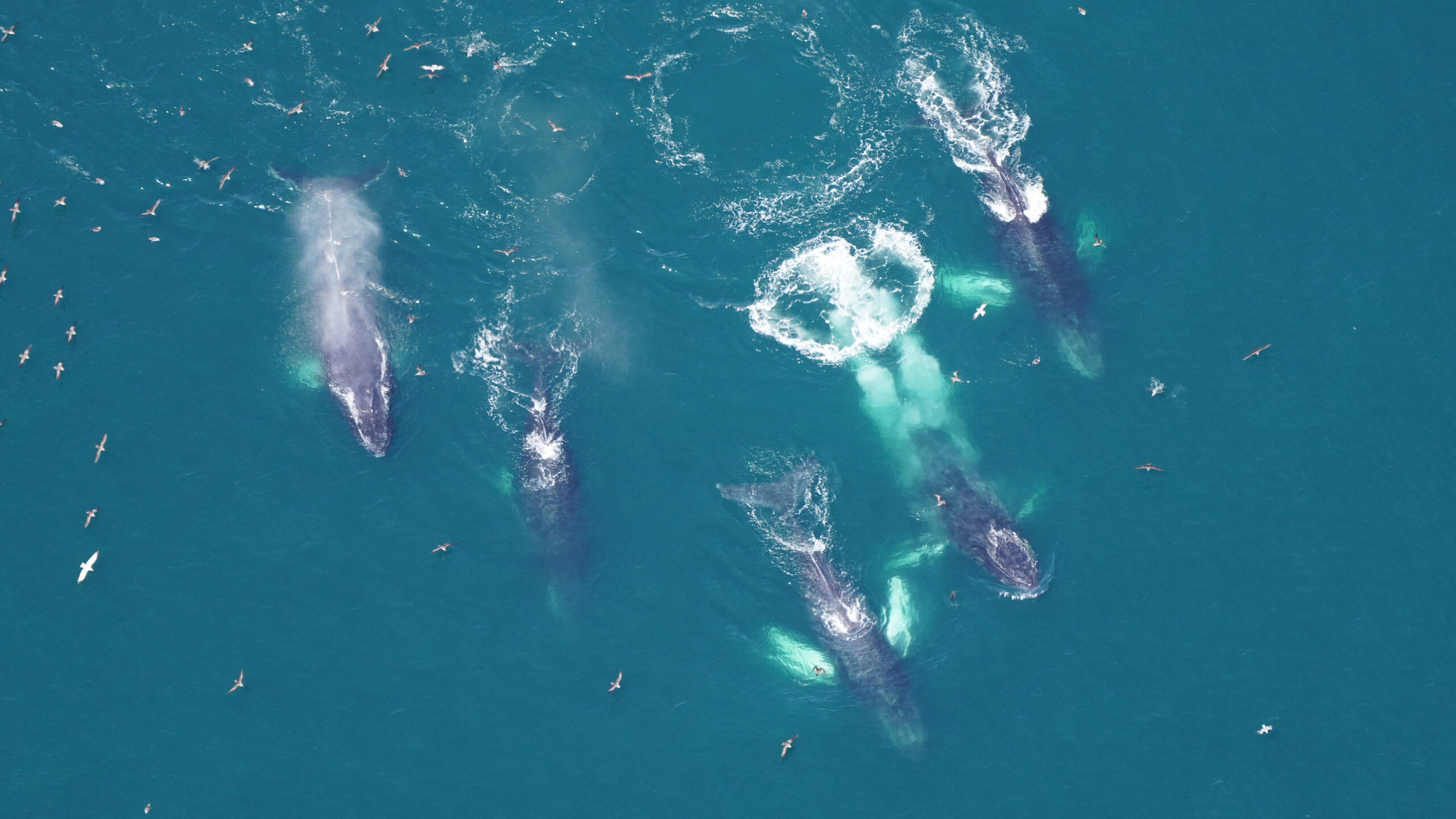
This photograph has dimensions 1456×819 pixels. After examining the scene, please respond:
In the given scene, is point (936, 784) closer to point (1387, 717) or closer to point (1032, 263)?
point (1387, 717)

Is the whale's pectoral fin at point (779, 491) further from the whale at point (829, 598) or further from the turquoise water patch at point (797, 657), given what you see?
the turquoise water patch at point (797, 657)

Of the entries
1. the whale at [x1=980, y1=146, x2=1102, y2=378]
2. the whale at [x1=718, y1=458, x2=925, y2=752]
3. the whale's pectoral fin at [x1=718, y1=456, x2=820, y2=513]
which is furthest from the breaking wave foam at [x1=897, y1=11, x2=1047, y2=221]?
the whale at [x1=718, y1=458, x2=925, y2=752]

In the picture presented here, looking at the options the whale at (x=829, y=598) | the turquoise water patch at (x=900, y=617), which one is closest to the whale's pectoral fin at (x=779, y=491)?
the whale at (x=829, y=598)

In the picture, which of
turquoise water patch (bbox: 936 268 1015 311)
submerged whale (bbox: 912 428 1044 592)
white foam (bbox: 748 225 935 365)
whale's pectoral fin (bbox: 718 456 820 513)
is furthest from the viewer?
turquoise water patch (bbox: 936 268 1015 311)

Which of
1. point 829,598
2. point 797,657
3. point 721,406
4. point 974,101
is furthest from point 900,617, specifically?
point 974,101

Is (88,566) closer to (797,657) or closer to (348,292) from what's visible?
(348,292)

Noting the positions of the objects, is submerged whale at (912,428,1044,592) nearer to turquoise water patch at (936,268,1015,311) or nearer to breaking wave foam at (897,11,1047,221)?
turquoise water patch at (936,268,1015,311)
